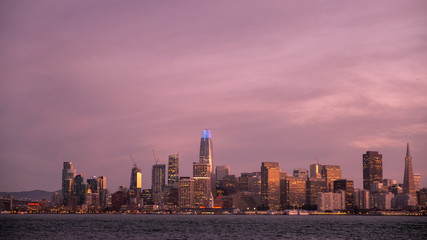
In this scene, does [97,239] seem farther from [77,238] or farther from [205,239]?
[205,239]

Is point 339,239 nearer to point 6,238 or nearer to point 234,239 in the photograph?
point 234,239

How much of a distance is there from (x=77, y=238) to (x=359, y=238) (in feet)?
222

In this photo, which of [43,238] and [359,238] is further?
[359,238]

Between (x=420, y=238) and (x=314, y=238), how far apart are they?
26.1m

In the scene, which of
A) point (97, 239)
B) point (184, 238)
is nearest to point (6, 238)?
point (97, 239)

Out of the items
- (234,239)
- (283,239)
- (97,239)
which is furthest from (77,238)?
(283,239)

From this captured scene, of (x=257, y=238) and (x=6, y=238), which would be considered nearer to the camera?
(x=6, y=238)

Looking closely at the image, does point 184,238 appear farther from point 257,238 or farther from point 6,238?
point 6,238

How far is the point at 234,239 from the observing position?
412ft

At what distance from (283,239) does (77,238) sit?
4841 cm

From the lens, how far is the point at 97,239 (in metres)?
120

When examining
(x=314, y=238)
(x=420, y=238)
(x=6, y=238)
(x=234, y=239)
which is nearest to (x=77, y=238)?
(x=6, y=238)

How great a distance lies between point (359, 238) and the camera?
5148 inches

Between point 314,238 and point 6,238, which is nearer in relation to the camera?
point 6,238
